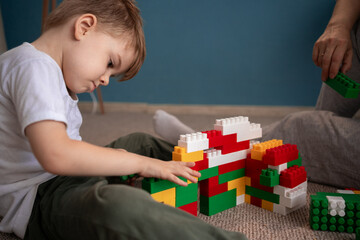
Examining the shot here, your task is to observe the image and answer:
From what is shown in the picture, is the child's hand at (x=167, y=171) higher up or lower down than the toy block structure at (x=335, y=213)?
higher up

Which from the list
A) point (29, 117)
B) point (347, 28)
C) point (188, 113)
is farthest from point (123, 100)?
point (29, 117)

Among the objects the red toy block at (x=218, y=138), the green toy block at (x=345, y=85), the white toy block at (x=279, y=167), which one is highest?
the green toy block at (x=345, y=85)

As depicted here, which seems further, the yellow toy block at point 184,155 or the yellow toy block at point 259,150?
the yellow toy block at point 259,150

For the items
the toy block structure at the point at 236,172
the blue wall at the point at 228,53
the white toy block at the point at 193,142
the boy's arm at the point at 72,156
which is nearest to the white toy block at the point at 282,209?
the toy block structure at the point at 236,172

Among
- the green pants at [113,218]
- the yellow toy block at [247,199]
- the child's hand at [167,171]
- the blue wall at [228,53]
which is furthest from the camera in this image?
the blue wall at [228,53]

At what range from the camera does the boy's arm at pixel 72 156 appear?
503 mm

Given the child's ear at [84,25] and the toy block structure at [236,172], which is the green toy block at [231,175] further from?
the child's ear at [84,25]

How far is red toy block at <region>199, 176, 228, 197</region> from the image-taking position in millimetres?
718

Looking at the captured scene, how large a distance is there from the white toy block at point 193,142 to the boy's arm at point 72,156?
10cm

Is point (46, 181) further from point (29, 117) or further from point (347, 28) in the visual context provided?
point (347, 28)

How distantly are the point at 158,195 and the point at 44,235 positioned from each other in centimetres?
21

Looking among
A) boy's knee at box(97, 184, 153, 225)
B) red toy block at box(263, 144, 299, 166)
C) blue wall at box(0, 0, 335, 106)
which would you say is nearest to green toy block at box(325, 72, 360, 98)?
red toy block at box(263, 144, 299, 166)

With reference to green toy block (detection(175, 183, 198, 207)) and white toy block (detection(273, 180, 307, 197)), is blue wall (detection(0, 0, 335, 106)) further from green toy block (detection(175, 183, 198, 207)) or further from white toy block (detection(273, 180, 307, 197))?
green toy block (detection(175, 183, 198, 207))

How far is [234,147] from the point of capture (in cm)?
76
